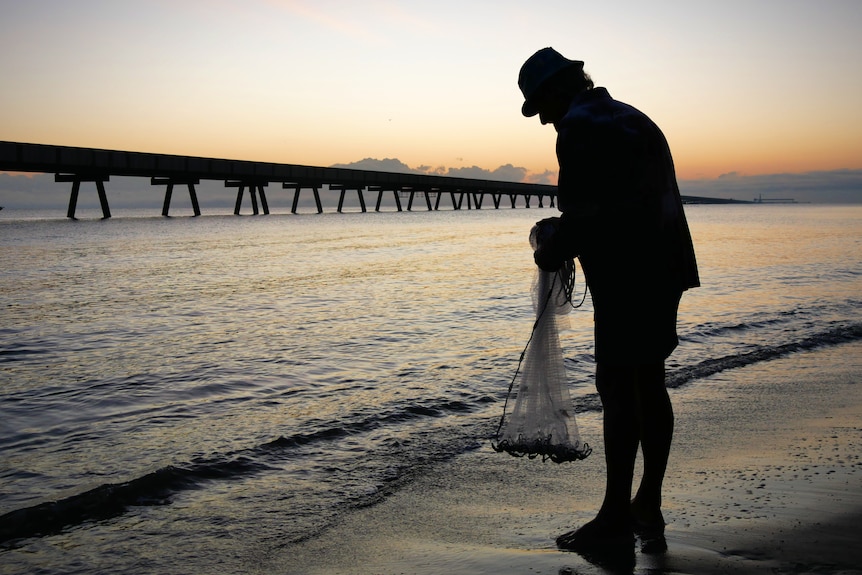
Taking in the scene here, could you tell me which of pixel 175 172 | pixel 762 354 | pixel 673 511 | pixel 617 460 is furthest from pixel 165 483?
pixel 175 172

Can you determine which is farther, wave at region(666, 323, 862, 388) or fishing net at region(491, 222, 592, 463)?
wave at region(666, 323, 862, 388)

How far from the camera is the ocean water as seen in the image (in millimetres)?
2809

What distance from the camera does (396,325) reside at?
7930mm

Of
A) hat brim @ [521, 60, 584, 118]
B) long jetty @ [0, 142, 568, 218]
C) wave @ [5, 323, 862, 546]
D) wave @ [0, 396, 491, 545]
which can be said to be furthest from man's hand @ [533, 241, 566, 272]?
long jetty @ [0, 142, 568, 218]

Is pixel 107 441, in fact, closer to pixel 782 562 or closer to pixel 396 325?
pixel 782 562

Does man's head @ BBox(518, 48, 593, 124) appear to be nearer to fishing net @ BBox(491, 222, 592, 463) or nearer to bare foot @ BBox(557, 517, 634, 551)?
fishing net @ BBox(491, 222, 592, 463)

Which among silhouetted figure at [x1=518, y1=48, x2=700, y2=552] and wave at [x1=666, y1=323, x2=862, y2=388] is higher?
silhouetted figure at [x1=518, y1=48, x2=700, y2=552]

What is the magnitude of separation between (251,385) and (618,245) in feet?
12.2

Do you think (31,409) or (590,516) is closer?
(590,516)

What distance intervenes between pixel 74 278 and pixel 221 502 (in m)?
11.0

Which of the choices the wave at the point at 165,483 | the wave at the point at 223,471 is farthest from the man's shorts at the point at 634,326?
the wave at the point at 165,483

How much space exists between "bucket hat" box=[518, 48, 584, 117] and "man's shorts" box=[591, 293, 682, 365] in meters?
0.72

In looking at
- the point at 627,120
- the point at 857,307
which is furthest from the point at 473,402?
the point at 857,307

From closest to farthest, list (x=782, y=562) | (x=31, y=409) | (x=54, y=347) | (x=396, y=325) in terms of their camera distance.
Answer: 1. (x=782, y=562)
2. (x=31, y=409)
3. (x=54, y=347)
4. (x=396, y=325)
